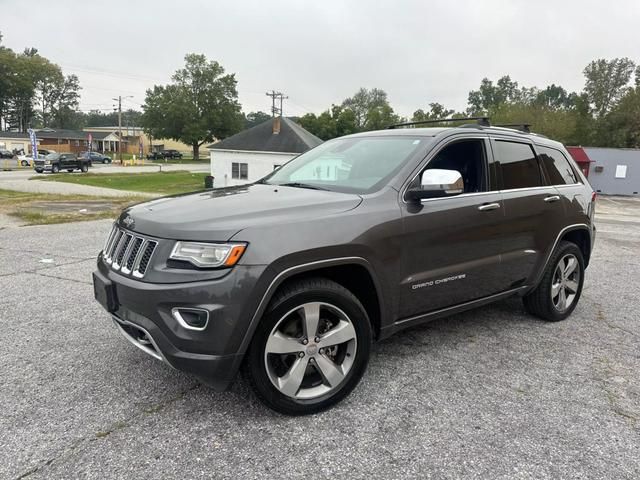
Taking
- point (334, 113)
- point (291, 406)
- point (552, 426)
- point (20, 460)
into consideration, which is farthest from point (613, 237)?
point (334, 113)

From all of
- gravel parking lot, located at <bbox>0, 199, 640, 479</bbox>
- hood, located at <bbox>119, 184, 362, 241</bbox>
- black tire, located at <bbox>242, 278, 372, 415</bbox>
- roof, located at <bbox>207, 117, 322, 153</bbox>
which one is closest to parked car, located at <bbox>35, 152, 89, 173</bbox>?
roof, located at <bbox>207, 117, 322, 153</bbox>

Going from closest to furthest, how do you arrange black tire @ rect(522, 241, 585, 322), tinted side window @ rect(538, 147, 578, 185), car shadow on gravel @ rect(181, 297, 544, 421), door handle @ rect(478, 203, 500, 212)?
car shadow on gravel @ rect(181, 297, 544, 421)
door handle @ rect(478, 203, 500, 212)
black tire @ rect(522, 241, 585, 322)
tinted side window @ rect(538, 147, 578, 185)

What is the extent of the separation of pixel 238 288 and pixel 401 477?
1.24 metres

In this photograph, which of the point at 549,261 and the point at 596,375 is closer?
the point at 596,375

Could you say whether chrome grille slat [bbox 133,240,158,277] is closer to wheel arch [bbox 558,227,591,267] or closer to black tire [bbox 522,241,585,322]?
black tire [bbox 522,241,585,322]

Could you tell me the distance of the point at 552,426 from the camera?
2.80 metres

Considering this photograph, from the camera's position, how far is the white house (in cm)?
3959

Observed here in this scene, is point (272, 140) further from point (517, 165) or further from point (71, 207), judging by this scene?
point (517, 165)

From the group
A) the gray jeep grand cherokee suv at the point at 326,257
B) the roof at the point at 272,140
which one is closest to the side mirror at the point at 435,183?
the gray jeep grand cherokee suv at the point at 326,257

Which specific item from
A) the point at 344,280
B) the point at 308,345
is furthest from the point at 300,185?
the point at 308,345

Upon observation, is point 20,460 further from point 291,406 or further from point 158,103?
point 158,103

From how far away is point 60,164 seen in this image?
144ft

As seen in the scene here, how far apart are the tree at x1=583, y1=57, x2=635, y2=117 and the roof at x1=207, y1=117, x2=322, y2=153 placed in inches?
1579

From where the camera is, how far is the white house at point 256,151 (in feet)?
130
